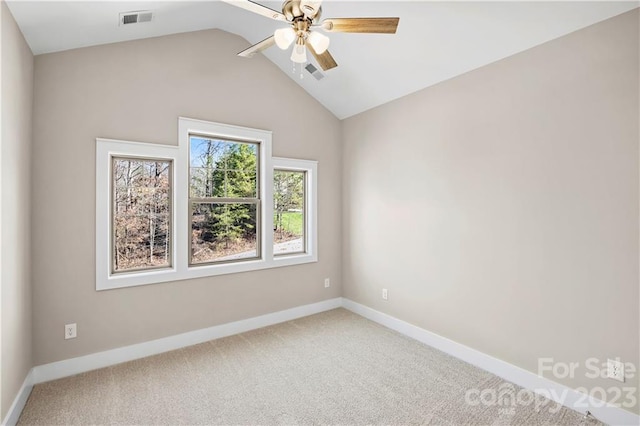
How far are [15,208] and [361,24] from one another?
257 centimetres

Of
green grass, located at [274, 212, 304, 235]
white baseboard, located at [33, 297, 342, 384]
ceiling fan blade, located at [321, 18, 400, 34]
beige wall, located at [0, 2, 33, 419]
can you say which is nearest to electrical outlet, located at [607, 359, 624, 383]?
ceiling fan blade, located at [321, 18, 400, 34]

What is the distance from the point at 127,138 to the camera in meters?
2.91

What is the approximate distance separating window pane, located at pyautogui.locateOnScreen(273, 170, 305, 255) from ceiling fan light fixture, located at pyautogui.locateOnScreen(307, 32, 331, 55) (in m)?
2.15

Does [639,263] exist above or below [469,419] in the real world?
above

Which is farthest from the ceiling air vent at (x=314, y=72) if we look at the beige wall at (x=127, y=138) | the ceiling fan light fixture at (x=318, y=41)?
the ceiling fan light fixture at (x=318, y=41)

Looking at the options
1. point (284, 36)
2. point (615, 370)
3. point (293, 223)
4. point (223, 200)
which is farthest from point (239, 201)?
point (615, 370)

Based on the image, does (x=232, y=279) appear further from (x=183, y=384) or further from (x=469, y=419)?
(x=469, y=419)

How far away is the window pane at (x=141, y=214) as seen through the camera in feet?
9.91

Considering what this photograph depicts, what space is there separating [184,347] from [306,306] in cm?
151

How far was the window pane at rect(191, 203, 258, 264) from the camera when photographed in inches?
137

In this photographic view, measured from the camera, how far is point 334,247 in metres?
4.41

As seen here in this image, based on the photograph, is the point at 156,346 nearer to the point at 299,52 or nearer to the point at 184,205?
the point at 184,205

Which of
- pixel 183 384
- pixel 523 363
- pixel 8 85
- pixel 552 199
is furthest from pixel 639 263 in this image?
pixel 8 85

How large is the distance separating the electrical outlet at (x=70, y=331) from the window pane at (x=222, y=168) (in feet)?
5.12
